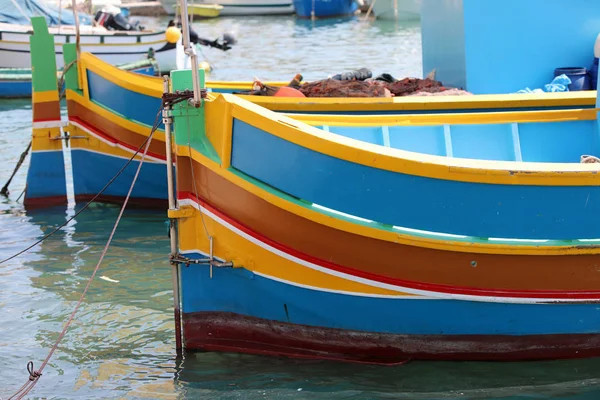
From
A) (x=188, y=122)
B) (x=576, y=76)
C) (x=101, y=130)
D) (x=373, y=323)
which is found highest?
(x=576, y=76)

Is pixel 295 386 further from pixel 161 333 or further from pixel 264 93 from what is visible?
pixel 264 93

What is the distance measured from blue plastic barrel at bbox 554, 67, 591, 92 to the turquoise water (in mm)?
3177

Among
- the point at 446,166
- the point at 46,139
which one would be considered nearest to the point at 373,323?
the point at 446,166

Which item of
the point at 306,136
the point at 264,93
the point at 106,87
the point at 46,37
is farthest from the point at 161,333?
the point at 46,37

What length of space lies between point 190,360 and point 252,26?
3117cm

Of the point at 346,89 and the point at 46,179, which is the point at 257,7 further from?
the point at 346,89

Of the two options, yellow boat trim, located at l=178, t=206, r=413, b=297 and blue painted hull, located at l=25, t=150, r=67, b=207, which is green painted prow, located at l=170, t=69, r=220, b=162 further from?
blue painted hull, located at l=25, t=150, r=67, b=207

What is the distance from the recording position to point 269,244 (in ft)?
16.8

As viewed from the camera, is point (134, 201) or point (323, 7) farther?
point (323, 7)

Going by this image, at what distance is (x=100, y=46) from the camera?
62.1ft

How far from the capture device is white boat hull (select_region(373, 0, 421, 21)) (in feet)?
119

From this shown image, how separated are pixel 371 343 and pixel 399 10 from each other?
32.5m

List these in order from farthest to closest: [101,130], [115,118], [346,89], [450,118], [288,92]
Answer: [101,130] → [115,118] → [288,92] → [346,89] → [450,118]

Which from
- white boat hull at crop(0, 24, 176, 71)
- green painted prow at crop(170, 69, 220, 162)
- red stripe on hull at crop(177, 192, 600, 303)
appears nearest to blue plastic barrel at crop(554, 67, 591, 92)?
red stripe on hull at crop(177, 192, 600, 303)
